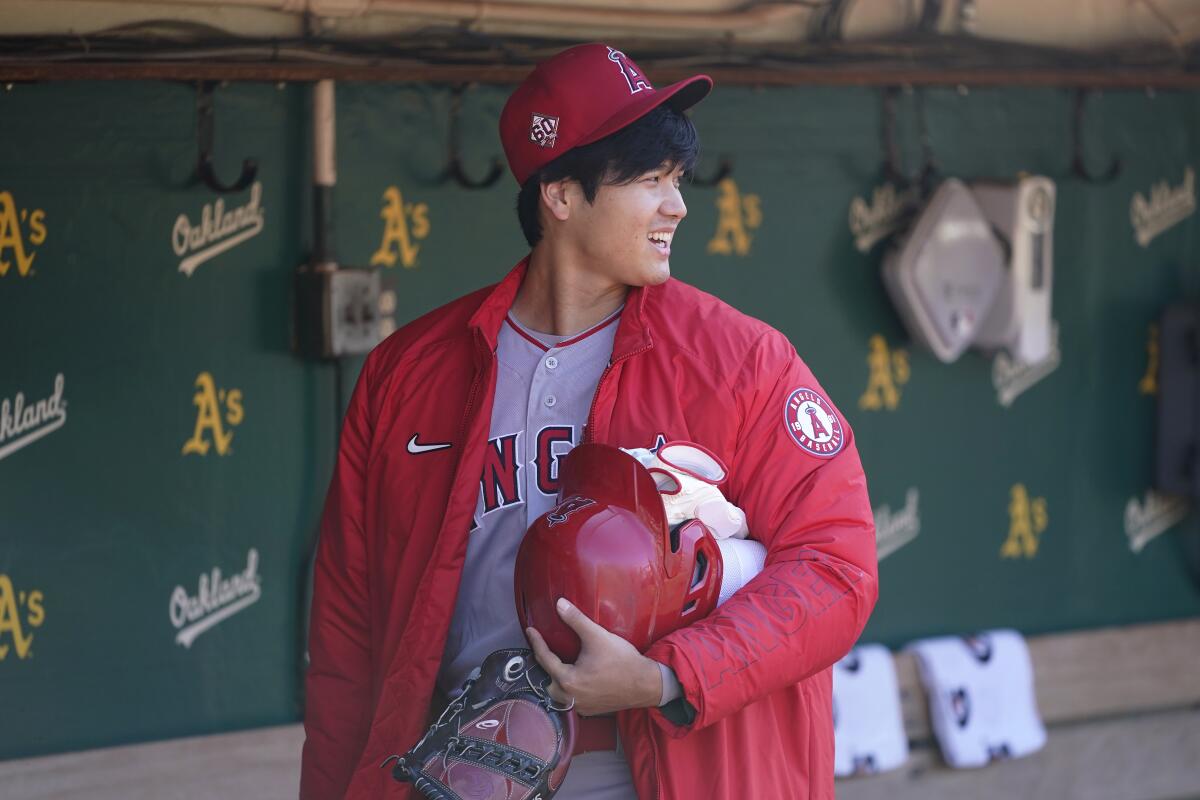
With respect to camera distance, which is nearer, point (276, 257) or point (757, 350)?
point (757, 350)

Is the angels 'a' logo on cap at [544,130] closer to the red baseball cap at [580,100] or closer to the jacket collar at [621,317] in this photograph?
the red baseball cap at [580,100]

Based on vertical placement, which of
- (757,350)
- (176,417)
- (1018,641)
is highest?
(757,350)

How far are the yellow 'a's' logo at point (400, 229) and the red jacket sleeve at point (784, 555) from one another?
1.56 meters

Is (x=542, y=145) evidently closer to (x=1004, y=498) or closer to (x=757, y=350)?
(x=757, y=350)

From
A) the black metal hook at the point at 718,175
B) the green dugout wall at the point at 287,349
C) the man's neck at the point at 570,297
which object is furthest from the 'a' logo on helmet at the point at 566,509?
the black metal hook at the point at 718,175

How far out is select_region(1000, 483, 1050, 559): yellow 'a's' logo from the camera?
13.3ft

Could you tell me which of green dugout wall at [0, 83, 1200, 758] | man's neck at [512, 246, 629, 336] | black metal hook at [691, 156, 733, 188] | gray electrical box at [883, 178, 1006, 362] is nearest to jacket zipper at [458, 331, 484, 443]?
man's neck at [512, 246, 629, 336]

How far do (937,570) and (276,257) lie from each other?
6.15ft

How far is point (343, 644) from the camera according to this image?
6.97 feet

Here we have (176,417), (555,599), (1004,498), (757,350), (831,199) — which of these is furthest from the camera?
(1004,498)

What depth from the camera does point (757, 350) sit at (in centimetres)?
190

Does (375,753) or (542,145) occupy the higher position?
(542,145)

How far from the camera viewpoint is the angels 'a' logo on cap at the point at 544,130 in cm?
198

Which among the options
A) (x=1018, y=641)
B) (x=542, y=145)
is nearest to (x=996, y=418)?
(x=1018, y=641)
